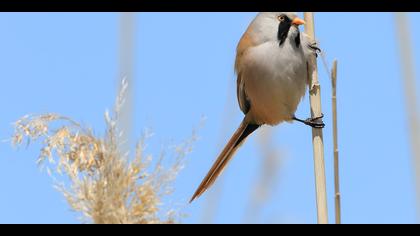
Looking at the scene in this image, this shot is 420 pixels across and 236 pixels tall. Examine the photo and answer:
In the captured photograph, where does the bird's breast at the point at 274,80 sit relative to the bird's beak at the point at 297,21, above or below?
below

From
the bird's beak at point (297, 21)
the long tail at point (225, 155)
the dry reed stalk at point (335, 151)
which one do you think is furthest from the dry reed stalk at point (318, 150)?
the long tail at point (225, 155)

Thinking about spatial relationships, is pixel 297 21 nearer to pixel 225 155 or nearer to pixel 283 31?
pixel 283 31

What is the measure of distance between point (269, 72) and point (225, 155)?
494 millimetres

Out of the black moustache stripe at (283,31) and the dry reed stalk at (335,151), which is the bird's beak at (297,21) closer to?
the black moustache stripe at (283,31)

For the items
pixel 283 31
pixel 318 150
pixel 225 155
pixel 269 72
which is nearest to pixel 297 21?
pixel 283 31

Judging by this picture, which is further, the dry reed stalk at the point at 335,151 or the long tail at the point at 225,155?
the long tail at the point at 225,155

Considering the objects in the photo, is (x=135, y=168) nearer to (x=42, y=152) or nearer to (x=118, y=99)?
(x=118, y=99)

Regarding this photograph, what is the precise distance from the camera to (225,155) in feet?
10.8

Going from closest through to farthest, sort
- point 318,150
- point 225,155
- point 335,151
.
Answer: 1. point 335,151
2. point 318,150
3. point 225,155

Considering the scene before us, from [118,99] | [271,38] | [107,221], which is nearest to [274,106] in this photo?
[271,38]

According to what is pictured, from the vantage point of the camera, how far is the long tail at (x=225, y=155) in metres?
2.78

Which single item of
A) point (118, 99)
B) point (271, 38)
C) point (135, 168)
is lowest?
point (135, 168)

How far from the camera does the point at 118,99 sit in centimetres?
177
